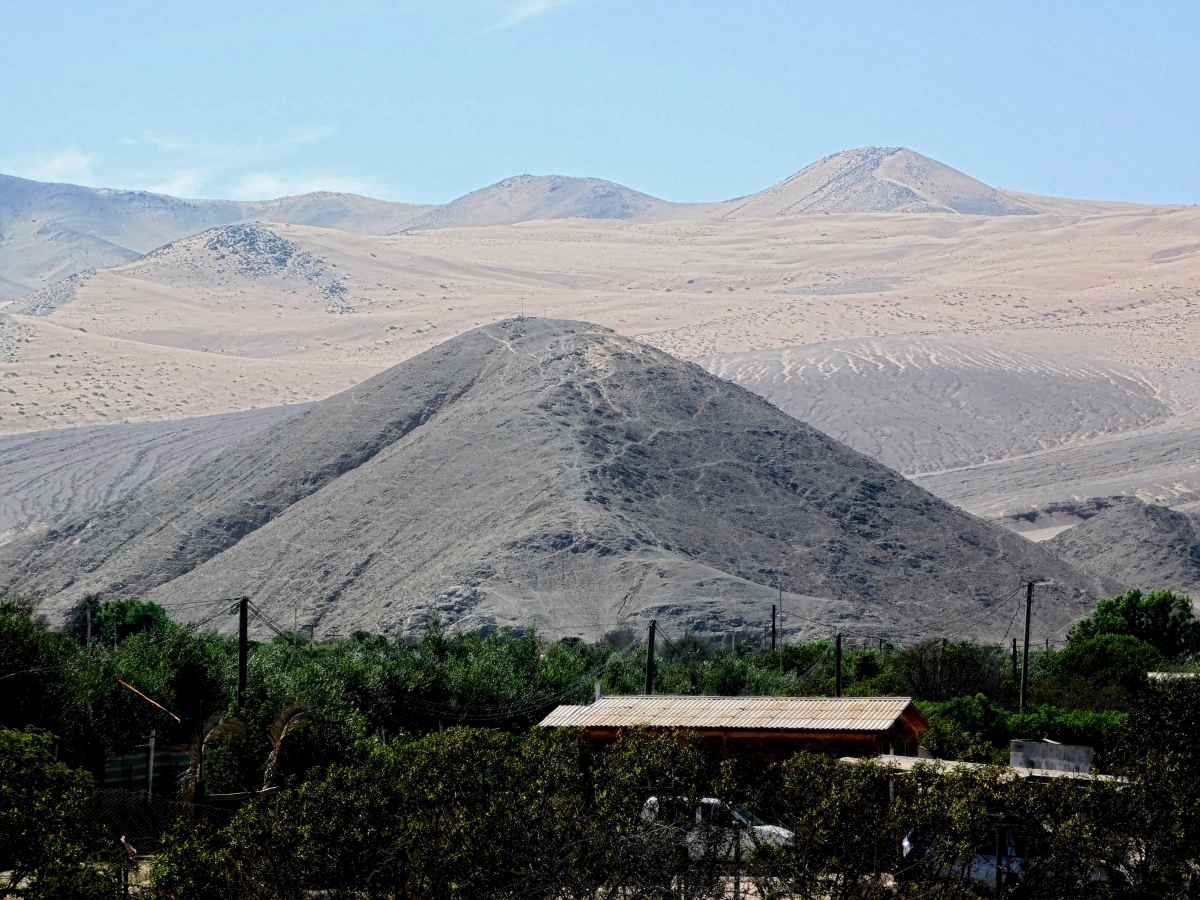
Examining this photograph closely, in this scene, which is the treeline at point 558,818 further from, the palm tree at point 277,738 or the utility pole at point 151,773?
the utility pole at point 151,773

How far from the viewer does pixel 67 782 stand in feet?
63.8

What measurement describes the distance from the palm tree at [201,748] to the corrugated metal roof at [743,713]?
5580 mm

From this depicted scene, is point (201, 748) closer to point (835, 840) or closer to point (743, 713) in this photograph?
point (835, 840)

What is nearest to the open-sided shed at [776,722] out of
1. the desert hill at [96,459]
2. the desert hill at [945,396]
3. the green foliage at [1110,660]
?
the green foliage at [1110,660]

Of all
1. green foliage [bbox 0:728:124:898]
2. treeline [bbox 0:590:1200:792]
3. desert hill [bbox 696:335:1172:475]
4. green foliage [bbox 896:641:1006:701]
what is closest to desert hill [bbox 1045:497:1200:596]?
desert hill [bbox 696:335:1172:475]

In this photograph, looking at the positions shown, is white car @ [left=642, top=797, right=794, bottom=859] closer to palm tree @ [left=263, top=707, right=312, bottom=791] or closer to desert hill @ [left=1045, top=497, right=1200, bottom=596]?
palm tree @ [left=263, top=707, right=312, bottom=791]

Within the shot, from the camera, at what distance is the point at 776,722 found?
97.5 ft

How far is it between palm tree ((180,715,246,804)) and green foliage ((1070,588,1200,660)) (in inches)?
1608

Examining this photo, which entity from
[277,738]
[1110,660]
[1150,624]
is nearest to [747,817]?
[277,738]

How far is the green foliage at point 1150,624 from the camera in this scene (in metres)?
61.5

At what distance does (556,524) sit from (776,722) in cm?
4721

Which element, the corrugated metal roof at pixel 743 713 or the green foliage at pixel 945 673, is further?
the green foliage at pixel 945 673

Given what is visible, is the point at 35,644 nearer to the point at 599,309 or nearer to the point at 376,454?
the point at 376,454

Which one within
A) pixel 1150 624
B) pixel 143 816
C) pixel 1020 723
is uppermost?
pixel 143 816
